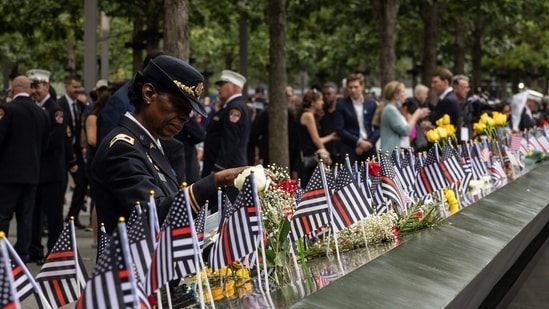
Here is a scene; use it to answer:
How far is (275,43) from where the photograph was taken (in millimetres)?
19719

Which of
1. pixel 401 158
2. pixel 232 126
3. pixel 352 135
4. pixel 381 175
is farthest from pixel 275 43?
pixel 381 175

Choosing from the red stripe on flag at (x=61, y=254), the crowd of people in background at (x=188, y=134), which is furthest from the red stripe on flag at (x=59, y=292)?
the crowd of people in background at (x=188, y=134)

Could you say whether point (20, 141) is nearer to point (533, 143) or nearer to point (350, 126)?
point (350, 126)

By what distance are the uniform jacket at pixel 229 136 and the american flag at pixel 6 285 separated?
373 inches

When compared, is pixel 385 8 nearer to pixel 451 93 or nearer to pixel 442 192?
pixel 451 93

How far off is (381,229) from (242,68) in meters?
17.3

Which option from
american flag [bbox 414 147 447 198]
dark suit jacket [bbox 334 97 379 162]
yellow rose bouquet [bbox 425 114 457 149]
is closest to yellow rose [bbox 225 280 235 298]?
american flag [bbox 414 147 447 198]

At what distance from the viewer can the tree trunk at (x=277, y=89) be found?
749 inches

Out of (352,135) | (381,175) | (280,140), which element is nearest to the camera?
(381,175)

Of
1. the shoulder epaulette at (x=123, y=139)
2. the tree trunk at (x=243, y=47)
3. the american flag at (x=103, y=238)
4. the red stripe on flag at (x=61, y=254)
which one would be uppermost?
the tree trunk at (x=243, y=47)

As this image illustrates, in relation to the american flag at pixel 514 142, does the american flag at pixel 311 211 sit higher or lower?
higher

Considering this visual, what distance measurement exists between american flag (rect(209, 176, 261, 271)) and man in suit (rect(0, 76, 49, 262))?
750cm

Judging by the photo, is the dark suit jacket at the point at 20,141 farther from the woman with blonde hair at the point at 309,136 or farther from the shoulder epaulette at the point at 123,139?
the shoulder epaulette at the point at 123,139

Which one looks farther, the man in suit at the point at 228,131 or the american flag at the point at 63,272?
the man in suit at the point at 228,131
